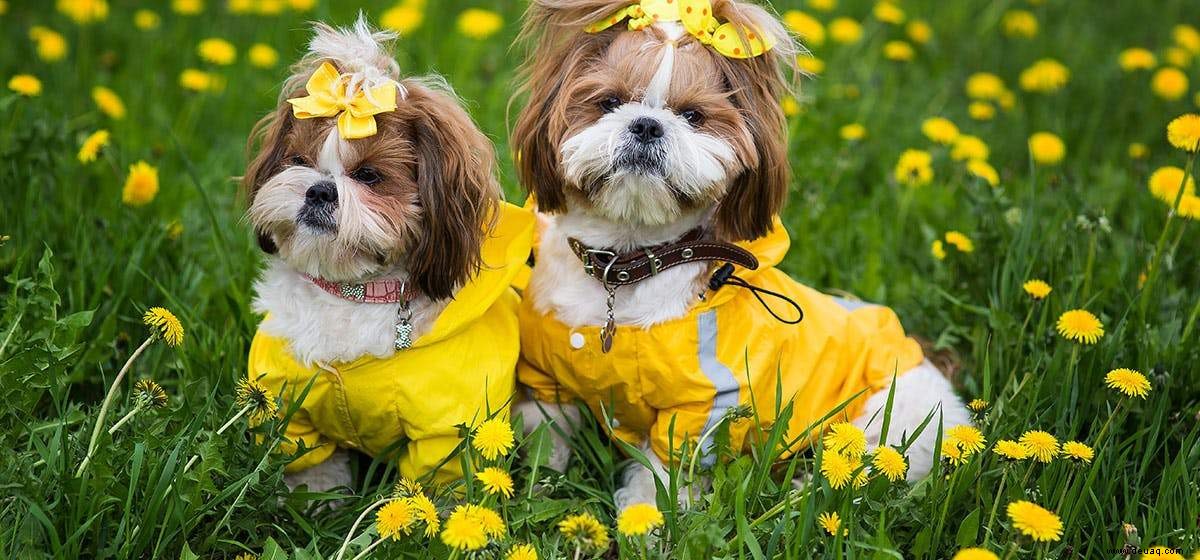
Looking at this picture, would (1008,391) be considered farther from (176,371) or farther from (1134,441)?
(176,371)

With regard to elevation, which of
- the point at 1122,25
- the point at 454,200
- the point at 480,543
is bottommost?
the point at 1122,25

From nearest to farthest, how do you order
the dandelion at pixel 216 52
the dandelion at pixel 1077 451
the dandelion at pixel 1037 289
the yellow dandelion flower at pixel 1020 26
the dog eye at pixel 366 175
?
the dandelion at pixel 1077 451 < the dog eye at pixel 366 175 < the dandelion at pixel 1037 289 < the dandelion at pixel 216 52 < the yellow dandelion flower at pixel 1020 26

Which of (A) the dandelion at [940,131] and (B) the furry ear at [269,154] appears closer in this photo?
(B) the furry ear at [269,154]

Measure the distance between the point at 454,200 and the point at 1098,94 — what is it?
→ 4.17 m

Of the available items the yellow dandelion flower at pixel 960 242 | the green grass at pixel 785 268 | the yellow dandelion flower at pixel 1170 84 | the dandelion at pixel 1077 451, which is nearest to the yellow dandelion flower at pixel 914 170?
the green grass at pixel 785 268

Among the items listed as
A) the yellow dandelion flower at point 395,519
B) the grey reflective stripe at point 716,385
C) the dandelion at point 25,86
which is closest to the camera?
the yellow dandelion flower at point 395,519

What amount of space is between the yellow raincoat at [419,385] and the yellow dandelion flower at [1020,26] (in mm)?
4295

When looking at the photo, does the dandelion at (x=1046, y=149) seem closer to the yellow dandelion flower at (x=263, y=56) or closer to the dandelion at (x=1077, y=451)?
the dandelion at (x=1077, y=451)

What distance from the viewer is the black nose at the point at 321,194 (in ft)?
9.33

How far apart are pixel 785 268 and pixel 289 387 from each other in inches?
80.2

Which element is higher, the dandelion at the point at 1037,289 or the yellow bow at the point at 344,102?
the yellow bow at the point at 344,102

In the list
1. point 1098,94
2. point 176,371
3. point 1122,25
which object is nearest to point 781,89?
point 176,371

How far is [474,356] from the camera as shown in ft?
10.2

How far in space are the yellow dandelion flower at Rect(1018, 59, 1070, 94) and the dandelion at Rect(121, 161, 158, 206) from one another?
13.4 feet
